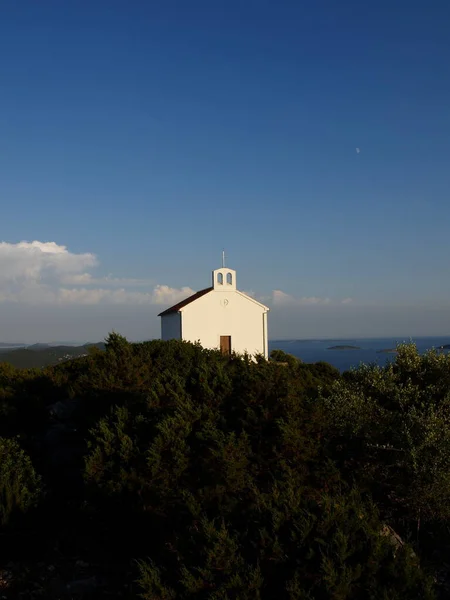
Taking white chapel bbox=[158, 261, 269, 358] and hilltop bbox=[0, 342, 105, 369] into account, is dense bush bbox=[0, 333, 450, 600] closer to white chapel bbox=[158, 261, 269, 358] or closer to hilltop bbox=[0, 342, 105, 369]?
hilltop bbox=[0, 342, 105, 369]

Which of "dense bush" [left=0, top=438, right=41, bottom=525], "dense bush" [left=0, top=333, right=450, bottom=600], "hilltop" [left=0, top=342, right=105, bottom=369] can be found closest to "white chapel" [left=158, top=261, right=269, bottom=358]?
"hilltop" [left=0, top=342, right=105, bottom=369]

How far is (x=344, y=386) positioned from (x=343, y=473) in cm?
231

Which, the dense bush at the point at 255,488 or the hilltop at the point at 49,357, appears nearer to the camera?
the dense bush at the point at 255,488

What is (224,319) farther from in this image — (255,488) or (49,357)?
(255,488)

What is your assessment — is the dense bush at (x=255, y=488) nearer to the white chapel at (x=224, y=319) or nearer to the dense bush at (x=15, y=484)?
the dense bush at (x=15, y=484)

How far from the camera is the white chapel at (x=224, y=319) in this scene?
36.3 meters

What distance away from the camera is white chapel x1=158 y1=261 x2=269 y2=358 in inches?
1430

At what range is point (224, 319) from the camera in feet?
121

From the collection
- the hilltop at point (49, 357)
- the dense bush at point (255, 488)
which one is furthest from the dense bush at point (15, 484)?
the hilltop at point (49, 357)

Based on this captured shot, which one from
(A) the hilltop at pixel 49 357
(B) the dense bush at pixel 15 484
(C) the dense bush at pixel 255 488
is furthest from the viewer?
(A) the hilltop at pixel 49 357

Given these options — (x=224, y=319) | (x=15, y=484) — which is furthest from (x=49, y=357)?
(x=15, y=484)

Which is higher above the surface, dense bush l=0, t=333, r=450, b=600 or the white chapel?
the white chapel

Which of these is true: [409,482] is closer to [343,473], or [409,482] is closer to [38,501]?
[343,473]

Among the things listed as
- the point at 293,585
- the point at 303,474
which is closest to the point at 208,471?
the point at 303,474
